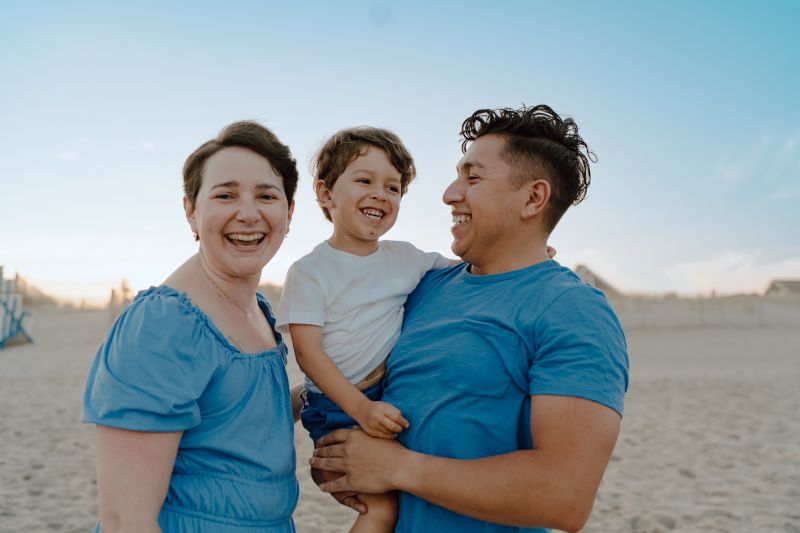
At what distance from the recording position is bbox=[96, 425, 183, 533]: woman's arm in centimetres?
182

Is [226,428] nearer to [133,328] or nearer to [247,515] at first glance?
[247,515]

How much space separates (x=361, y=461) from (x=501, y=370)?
629 millimetres

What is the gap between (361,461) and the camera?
2.31 m

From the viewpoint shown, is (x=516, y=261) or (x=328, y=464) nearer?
(x=328, y=464)

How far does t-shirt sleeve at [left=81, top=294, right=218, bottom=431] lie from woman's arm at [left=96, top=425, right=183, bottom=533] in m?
0.05

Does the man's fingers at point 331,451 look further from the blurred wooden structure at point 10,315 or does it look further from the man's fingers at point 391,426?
the blurred wooden structure at point 10,315

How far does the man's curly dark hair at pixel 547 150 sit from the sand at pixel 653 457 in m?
4.49

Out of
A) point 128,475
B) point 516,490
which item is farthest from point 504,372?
point 128,475

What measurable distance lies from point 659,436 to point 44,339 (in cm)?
2528

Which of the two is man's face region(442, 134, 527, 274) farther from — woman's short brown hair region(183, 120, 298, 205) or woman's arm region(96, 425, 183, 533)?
woman's arm region(96, 425, 183, 533)

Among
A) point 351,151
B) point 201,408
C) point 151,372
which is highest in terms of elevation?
point 351,151

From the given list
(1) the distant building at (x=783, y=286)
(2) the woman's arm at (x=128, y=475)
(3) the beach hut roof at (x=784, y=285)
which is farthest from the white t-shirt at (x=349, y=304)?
(3) the beach hut roof at (x=784, y=285)

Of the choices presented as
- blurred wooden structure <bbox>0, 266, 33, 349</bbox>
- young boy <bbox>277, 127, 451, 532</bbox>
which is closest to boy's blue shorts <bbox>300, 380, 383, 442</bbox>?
young boy <bbox>277, 127, 451, 532</bbox>

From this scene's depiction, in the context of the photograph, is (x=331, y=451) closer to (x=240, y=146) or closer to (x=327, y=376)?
(x=327, y=376)
